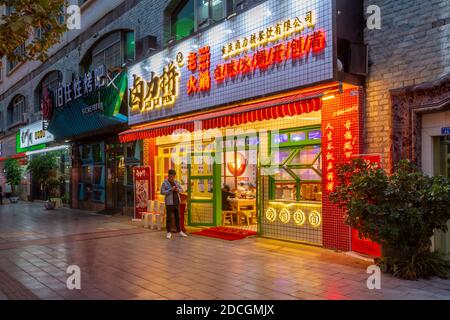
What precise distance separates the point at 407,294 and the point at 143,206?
387 inches

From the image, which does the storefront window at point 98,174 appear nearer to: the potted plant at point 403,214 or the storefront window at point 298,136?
the storefront window at point 298,136

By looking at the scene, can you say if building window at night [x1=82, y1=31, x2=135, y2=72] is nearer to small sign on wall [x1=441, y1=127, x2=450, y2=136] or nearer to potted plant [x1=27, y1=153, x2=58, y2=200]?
potted plant [x1=27, y1=153, x2=58, y2=200]

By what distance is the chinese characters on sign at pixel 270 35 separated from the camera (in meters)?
8.39

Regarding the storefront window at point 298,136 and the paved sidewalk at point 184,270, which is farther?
the storefront window at point 298,136

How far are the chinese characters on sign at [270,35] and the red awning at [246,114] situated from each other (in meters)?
1.23

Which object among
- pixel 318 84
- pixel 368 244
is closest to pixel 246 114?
pixel 318 84

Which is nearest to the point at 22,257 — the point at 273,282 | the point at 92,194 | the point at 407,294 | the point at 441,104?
the point at 273,282

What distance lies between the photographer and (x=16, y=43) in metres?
7.59

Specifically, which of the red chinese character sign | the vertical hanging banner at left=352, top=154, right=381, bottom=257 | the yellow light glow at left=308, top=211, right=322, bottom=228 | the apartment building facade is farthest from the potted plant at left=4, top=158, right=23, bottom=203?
the vertical hanging banner at left=352, top=154, right=381, bottom=257

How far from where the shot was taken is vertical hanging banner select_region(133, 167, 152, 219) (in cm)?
1404

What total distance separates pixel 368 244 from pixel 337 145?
6.47ft

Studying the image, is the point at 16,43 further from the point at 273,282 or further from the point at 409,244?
the point at 409,244

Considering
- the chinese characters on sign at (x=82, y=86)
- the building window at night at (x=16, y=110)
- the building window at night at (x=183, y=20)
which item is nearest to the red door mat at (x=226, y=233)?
the building window at night at (x=183, y=20)

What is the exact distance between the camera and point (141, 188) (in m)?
14.2
